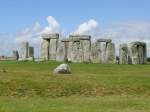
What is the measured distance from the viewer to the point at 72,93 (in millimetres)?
27250

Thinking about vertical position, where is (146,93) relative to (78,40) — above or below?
below

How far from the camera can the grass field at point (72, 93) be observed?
70.0 ft

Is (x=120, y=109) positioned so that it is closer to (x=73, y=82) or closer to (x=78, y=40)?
(x=73, y=82)

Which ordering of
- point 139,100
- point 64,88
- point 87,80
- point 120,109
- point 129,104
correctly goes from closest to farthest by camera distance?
point 120,109 < point 129,104 < point 139,100 < point 64,88 < point 87,80

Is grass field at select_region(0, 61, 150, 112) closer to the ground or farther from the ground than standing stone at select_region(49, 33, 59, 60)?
closer to the ground

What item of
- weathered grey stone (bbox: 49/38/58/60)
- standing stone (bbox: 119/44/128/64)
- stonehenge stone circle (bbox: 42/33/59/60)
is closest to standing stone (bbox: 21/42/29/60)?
stonehenge stone circle (bbox: 42/33/59/60)

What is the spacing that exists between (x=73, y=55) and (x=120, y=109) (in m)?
39.3

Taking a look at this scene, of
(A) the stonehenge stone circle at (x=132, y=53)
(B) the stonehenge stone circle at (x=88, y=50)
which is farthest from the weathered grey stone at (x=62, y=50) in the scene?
(A) the stonehenge stone circle at (x=132, y=53)

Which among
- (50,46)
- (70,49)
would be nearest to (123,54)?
(70,49)

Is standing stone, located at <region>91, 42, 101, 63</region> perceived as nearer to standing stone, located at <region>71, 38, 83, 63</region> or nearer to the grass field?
standing stone, located at <region>71, 38, 83, 63</region>

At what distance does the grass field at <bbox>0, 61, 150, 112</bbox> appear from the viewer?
840 inches

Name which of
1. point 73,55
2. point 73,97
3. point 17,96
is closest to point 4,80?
point 17,96

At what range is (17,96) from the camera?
84.8 feet

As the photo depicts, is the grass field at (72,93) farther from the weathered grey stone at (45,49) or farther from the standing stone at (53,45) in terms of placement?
the weathered grey stone at (45,49)
